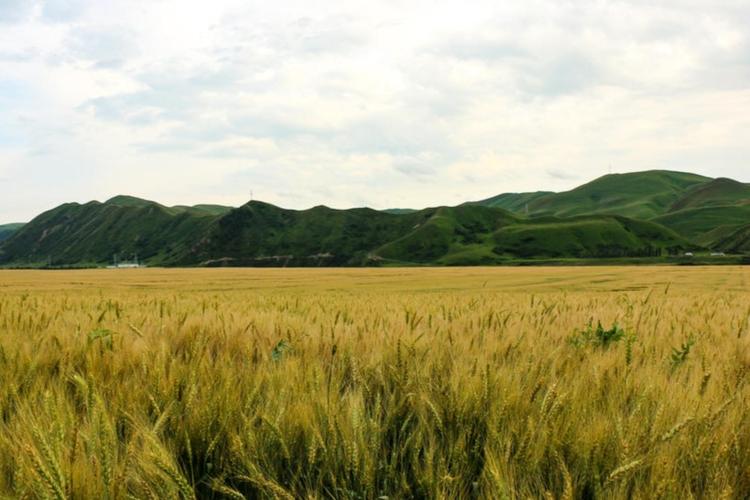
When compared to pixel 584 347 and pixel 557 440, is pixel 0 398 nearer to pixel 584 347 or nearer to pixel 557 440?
pixel 557 440

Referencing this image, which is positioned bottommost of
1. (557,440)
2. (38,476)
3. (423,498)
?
(423,498)

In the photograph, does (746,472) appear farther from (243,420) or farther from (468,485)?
(243,420)

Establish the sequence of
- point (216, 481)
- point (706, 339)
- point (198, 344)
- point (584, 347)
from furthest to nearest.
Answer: point (706, 339)
point (584, 347)
point (198, 344)
point (216, 481)

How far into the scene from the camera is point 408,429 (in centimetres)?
218

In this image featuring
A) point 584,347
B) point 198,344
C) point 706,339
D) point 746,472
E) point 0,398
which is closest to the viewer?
point 746,472

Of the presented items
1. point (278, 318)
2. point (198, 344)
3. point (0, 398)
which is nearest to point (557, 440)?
point (198, 344)

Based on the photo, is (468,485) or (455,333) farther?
(455,333)

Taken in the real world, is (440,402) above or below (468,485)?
above

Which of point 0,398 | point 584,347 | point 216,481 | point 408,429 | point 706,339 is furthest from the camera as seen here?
point 706,339

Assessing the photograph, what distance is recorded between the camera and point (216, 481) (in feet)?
5.58

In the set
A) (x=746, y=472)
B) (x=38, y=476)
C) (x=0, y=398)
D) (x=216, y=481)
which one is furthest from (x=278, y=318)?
(x=746, y=472)

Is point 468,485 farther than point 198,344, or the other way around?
point 198,344

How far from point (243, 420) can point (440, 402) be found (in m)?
0.87

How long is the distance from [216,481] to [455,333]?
2.64m
